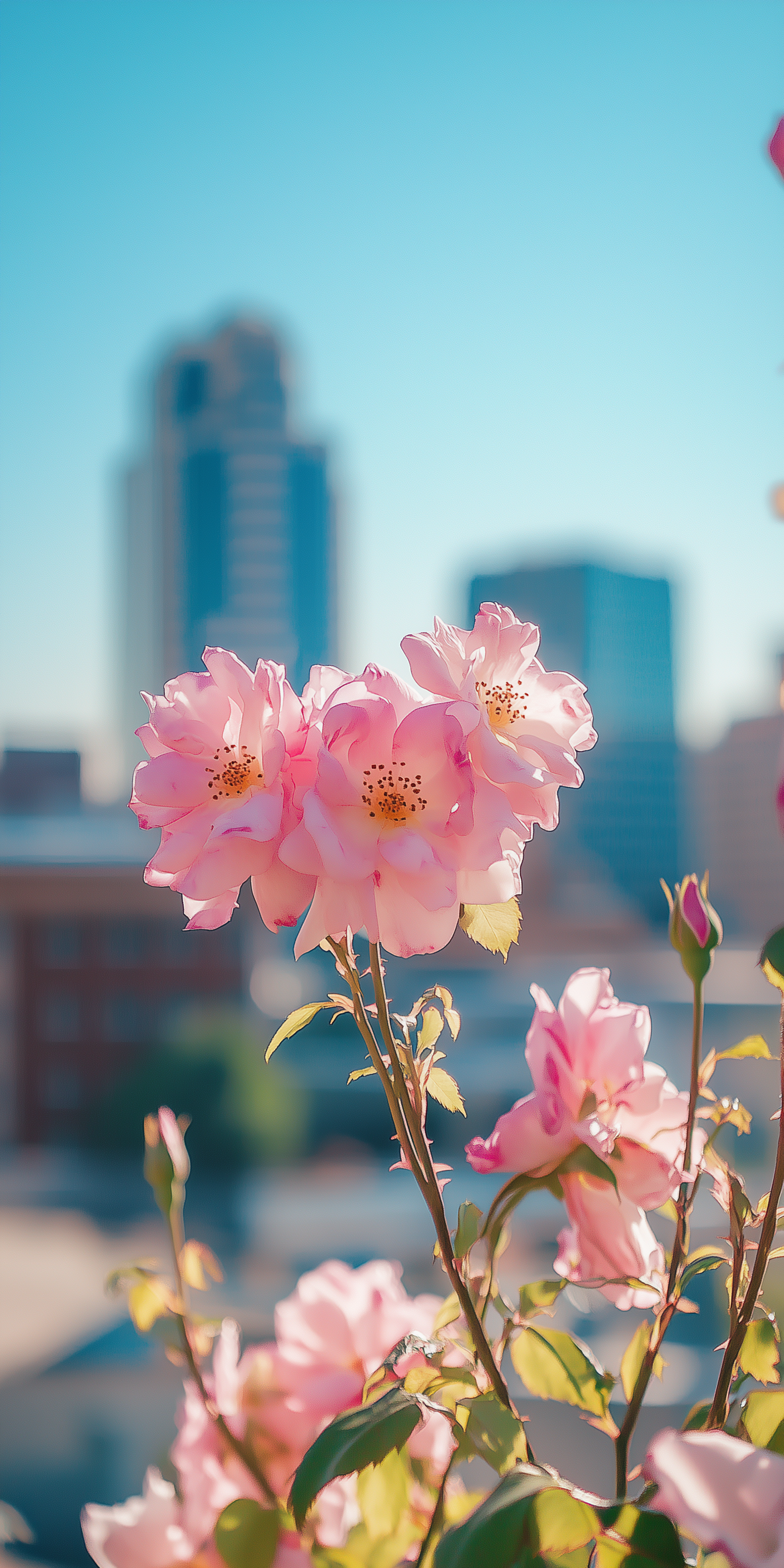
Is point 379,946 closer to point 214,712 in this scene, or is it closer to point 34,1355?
point 214,712

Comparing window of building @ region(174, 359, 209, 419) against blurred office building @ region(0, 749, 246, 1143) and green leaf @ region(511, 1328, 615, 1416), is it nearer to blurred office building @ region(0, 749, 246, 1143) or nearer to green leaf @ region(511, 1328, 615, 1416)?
blurred office building @ region(0, 749, 246, 1143)

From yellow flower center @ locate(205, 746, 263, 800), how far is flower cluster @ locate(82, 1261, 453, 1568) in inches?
6.4

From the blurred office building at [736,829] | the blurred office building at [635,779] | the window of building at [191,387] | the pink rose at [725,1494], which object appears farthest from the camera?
the window of building at [191,387]

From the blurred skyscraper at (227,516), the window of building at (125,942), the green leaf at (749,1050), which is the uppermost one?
the blurred skyscraper at (227,516)

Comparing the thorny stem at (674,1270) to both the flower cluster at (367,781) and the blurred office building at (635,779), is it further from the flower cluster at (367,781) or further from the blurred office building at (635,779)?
the blurred office building at (635,779)

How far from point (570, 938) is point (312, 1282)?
45.5 feet

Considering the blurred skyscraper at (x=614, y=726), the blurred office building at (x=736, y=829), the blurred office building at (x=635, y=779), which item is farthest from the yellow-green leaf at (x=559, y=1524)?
the blurred skyscraper at (x=614, y=726)

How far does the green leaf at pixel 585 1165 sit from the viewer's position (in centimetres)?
22

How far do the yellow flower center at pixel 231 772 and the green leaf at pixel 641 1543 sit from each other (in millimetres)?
149

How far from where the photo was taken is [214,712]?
9.0 inches

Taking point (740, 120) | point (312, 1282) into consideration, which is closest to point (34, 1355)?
point (312, 1282)

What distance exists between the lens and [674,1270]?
245 mm

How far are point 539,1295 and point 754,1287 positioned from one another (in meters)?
0.05

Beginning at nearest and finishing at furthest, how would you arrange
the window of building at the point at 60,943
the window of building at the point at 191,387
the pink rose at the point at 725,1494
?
the pink rose at the point at 725,1494 → the window of building at the point at 60,943 → the window of building at the point at 191,387
